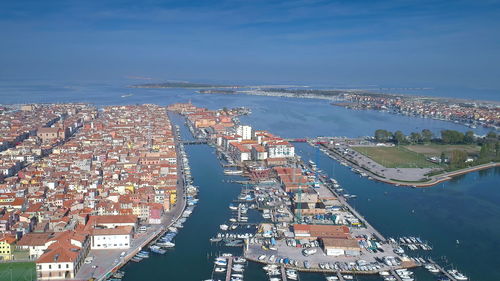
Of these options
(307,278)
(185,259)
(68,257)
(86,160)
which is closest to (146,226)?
(185,259)

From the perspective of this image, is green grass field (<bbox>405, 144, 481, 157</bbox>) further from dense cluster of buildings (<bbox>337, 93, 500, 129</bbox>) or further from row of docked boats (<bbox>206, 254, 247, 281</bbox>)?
row of docked boats (<bbox>206, 254, 247, 281</bbox>)

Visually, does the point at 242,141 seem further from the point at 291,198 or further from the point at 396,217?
the point at 396,217

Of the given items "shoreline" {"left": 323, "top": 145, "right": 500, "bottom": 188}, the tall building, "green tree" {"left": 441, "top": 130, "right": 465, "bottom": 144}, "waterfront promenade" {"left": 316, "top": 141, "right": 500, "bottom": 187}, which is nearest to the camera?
"shoreline" {"left": 323, "top": 145, "right": 500, "bottom": 188}

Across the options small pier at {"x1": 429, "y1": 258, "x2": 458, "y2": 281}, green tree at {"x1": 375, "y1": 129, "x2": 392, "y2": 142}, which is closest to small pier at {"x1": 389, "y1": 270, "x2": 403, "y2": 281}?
small pier at {"x1": 429, "y1": 258, "x2": 458, "y2": 281}

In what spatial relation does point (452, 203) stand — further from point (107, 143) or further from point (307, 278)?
point (107, 143)

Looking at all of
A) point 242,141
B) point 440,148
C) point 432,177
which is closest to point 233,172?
point 242,141

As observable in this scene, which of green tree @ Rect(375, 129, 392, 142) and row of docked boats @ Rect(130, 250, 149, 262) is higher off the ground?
green tree @ Rect(375, 129, 392, 142)
